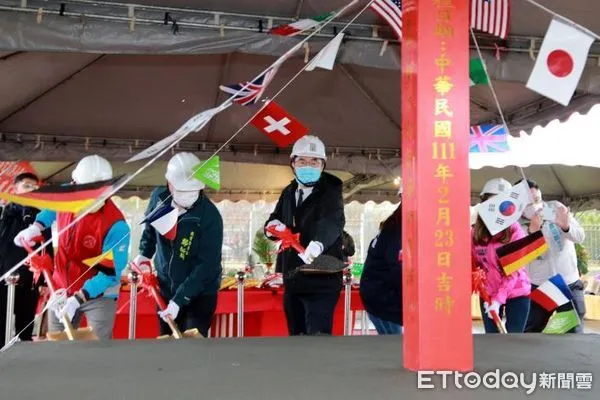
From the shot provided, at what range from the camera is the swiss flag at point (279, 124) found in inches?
134

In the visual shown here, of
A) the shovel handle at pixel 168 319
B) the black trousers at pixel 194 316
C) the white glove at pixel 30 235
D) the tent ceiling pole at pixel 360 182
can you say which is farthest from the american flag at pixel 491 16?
the tent ceiling pole at pixel 360 182

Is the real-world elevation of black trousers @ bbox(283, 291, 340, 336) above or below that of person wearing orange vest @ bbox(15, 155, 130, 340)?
below

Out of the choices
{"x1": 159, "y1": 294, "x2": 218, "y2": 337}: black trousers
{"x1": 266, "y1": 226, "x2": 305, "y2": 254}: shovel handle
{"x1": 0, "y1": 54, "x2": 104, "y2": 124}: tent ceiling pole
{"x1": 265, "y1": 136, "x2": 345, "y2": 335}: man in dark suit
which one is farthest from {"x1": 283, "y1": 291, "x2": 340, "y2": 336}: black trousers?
Answer: {"x1": 0, "y1": 54, "x2": 104, "y2": 124}: tent ceiling pole

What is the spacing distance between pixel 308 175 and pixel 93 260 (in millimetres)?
1071

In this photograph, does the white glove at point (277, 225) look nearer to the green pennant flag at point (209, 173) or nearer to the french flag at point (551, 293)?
the green pennant flag at point (209, 173)

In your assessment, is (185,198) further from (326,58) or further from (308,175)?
(326,58)

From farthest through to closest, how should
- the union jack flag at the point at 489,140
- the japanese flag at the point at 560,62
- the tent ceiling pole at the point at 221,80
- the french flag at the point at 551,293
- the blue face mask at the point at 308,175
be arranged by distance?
the tent ceiling pole at the point at 221,80
the union jack flag at the point at 489,140
the french flag at the point at 551,293
the blue face mask at the point at 308,175
the japanese flag at the point at 560,62

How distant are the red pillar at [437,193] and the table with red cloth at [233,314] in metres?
2.61

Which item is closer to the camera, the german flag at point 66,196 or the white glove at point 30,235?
the german flag at point 66,196

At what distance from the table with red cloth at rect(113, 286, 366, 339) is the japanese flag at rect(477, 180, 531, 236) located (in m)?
2.19

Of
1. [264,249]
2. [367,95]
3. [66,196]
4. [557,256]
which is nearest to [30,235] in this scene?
[66,196]

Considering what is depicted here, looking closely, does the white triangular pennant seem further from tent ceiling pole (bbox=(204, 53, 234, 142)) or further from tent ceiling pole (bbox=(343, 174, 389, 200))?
tent ceiling pole (bbox=(343, 174, 389, 200))

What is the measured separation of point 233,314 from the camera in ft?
14.2

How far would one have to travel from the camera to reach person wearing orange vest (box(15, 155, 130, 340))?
2434 millimetres
